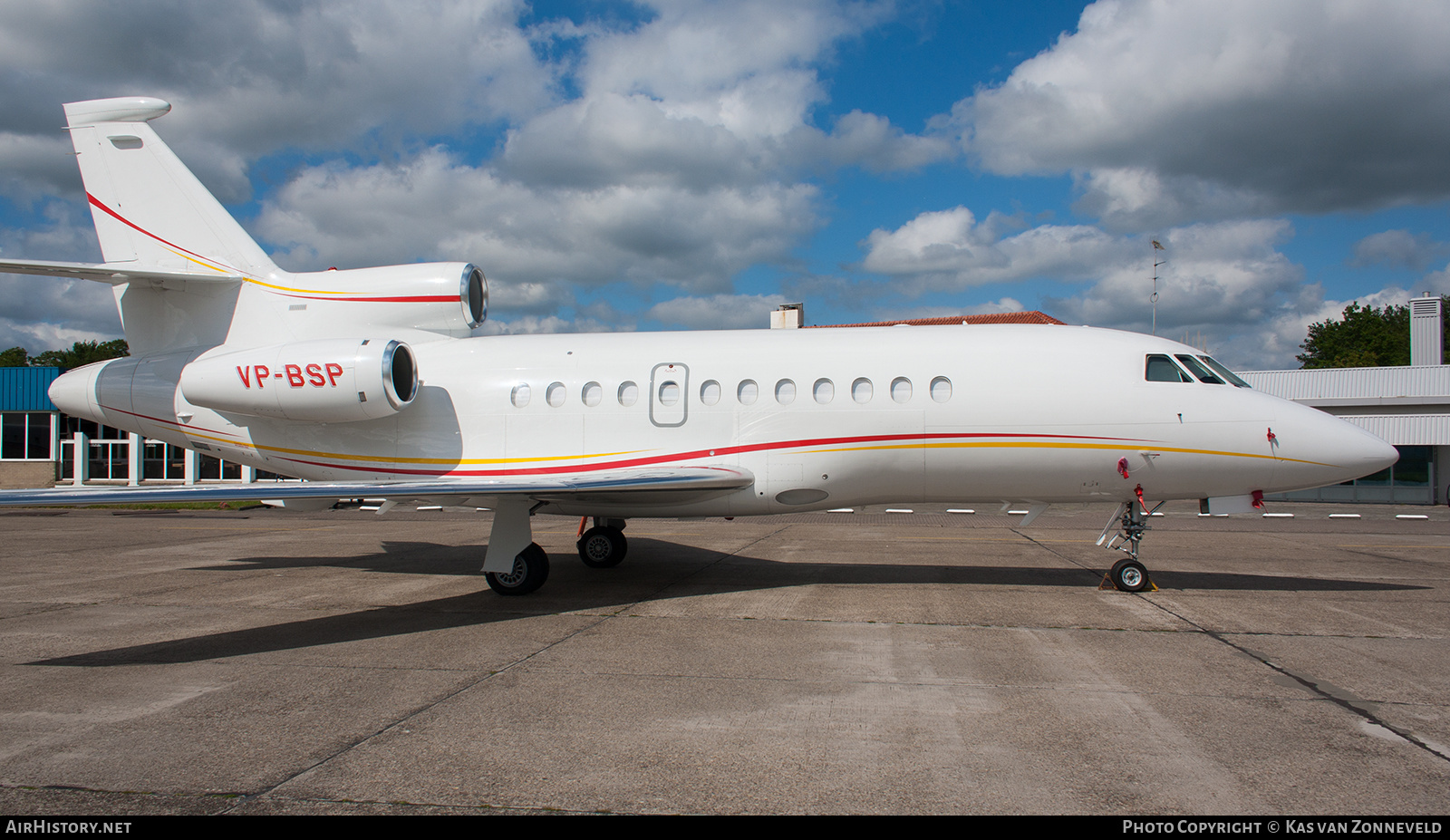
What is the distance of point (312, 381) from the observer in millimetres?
9867

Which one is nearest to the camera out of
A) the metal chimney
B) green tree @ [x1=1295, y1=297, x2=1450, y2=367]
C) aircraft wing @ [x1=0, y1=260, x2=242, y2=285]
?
aircraft wing @ [x1=0, y1=260, x2=242, y2=285]

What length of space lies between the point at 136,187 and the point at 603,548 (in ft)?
27.7

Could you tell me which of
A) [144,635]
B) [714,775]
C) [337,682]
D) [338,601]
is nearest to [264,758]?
[337,682]

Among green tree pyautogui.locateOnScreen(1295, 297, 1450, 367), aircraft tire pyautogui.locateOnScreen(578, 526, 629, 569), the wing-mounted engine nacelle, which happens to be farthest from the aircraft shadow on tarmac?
green tree pyautogui.locateOnScreen(1295, 297, 1450, 367)

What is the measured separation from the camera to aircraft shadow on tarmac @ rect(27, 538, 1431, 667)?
7.54 m

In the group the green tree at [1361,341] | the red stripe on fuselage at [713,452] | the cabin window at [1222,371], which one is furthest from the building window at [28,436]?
the green tree at [1361,341]

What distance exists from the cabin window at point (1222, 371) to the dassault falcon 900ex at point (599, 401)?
0.10ft

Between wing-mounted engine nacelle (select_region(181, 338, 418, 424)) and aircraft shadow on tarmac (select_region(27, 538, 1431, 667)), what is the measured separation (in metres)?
2.70

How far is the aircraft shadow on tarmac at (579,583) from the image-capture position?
24.7 ft

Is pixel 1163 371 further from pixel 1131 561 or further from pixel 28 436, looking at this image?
pixel 28 436

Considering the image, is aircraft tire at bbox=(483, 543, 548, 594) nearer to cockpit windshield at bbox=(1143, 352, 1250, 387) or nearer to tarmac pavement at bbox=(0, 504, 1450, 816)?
tarmac pavement at bbox=(0, 504, 1450, 816)

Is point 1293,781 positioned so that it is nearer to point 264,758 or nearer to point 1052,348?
point 264,758

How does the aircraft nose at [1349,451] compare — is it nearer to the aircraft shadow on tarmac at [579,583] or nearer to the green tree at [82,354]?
the aircraft shadow on tarmac at [579,583]

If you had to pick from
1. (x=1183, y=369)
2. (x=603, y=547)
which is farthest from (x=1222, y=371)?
(x=603, y=547)
